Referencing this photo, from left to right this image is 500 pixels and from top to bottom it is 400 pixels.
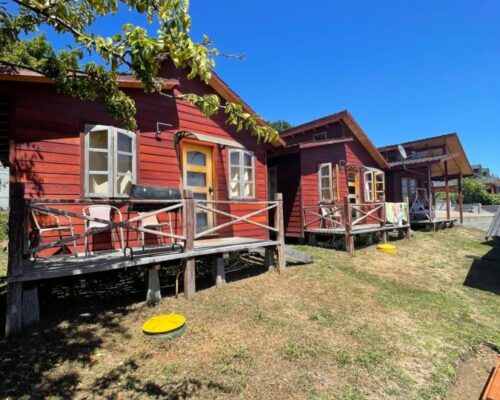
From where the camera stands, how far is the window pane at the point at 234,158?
7445mm

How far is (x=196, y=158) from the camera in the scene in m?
6.91

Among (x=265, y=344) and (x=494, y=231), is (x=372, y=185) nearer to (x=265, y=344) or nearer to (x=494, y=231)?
(x=494, y=231)

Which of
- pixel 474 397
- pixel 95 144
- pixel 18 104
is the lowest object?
pixel 474 397

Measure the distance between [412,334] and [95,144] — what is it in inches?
226

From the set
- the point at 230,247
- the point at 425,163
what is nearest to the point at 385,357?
the point at 230,247

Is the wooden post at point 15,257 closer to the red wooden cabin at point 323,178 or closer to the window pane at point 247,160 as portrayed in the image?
Answer: the window pane at point 247,160

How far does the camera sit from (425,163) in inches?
538

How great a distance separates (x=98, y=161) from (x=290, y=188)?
6.84 m

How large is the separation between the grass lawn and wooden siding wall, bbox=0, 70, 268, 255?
1890 mm

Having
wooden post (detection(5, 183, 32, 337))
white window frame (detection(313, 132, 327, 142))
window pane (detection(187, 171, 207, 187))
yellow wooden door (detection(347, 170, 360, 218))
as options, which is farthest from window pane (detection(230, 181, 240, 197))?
yellow wooden door (detection(347, 170, 360, 218))

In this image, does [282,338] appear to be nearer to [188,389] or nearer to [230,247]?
[188,389]

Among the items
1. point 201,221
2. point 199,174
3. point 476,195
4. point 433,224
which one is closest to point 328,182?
point 199,174

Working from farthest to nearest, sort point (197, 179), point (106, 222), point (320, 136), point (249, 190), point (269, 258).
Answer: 1. point (320, 136)
2. point (249, 190)
3. point (197, 179)
4. point (269, 258)
5. point (106, 222)

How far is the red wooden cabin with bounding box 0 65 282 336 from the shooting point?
4.47m
